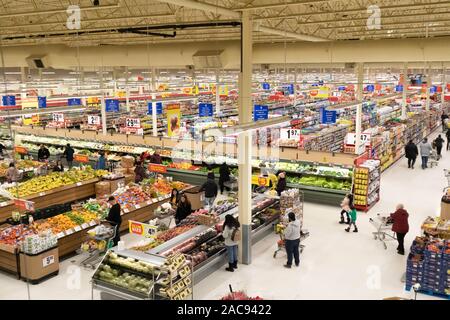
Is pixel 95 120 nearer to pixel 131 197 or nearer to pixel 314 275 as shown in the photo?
pixel 131 197

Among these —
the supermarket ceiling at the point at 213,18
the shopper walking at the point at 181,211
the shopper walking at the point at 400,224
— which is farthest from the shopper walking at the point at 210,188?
the shopper walking at the point at 400,224

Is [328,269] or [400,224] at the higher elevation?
[400,224]

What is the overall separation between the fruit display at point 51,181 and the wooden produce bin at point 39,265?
3.51m

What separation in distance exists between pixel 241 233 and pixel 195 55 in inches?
234

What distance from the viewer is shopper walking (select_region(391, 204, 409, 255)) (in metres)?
9.60

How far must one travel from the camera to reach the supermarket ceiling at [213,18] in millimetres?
10723

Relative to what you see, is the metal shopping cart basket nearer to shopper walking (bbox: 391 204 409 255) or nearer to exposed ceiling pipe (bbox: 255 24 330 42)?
exposed ceiling pipe (bbox: 255 24 330 42)

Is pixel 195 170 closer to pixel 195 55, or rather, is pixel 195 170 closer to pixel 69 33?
pixel 195 55

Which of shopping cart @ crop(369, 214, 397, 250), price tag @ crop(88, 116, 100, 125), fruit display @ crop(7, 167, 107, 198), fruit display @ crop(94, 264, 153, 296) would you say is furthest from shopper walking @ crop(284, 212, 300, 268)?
price tag @ crop(88, 116, 100, 125)

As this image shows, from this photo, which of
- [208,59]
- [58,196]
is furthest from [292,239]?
[58,196]

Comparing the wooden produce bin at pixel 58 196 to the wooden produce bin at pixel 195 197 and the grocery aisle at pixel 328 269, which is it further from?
the grocery aisle at pixel 328 269

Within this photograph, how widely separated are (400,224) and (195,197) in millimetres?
5816

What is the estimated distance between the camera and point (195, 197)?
13.0 metres
